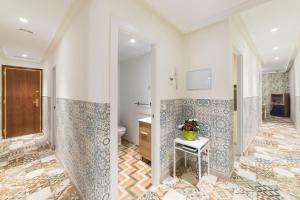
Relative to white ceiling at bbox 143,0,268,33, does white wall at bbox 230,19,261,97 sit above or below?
below

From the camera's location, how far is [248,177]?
6.47ft

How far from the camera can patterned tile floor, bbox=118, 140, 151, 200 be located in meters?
1.73

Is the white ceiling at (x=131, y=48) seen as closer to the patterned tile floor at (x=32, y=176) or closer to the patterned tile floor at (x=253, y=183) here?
the patterned tile floor at (x=253, y=183)

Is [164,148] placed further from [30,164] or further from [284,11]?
[284,11]

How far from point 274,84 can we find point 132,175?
Result: 9171 mm

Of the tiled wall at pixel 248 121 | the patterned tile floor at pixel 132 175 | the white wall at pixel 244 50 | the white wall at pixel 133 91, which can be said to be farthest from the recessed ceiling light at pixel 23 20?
the tiled wall at pixel 248 121

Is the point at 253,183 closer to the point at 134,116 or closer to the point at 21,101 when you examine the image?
the point at 134,116

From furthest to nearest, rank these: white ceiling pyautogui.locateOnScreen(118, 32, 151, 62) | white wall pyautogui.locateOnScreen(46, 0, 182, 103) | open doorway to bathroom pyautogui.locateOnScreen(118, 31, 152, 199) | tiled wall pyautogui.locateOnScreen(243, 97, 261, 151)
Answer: tiled wall pyautogui.locateOnScreen(243, 97, 261, 151) → white ceiling pyautogui.locateOnScreen(118, 32, 151, 62) → open doorway to bathroom pyautogui.locateOnScreen(118, 31, 152, 199) → white wall pyautogui.locateOnScreen(46, 0, 182, 103)

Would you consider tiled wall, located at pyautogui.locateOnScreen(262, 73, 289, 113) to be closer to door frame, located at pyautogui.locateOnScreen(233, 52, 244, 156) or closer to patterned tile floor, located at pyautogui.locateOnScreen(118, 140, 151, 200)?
door frame, located at pyautogui.locateOnScreen(233, 52, 244, 156)

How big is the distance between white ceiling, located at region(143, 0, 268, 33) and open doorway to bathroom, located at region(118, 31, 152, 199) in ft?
1.59

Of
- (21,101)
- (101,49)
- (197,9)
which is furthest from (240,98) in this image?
(21,101)

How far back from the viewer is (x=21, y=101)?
4.05m

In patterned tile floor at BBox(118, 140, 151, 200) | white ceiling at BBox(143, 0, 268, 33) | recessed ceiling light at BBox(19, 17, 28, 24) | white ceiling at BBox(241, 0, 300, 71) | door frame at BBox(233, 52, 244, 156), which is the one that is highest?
white ceiling at BBox(241, 0, 300, 71)

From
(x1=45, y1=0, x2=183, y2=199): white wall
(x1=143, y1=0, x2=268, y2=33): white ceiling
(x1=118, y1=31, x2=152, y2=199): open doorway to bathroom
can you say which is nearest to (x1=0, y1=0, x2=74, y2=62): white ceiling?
(x1=45, y1=0, x2=183, y2=199): white wall
